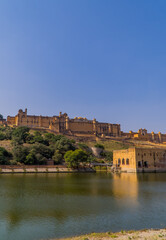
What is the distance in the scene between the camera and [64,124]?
309 feet

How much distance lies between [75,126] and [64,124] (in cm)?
492

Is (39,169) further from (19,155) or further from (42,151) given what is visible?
(42,151)

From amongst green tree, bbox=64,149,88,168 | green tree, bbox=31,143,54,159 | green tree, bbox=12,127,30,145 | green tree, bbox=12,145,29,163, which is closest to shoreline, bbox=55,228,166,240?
green tree, bbox=64,149,88,168

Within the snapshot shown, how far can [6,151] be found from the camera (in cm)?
5050


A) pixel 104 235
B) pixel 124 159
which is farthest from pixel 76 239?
pixel 124 159

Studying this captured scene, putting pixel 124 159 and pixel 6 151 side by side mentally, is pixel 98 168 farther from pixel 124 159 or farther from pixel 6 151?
pixel 6 151

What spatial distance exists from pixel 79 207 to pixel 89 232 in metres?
4.75

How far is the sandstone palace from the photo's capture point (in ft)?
297

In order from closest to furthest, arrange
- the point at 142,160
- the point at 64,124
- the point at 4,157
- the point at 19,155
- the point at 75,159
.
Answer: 1. the point at 4,157
2. the point at 19,155
3. the point at 75,159
4. the point at 142,160
5. the point at 64,124

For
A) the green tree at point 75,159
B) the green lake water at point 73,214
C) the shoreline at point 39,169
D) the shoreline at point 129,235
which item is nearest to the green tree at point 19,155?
the shoreline at point 39,169

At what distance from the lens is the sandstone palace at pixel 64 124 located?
90.4m

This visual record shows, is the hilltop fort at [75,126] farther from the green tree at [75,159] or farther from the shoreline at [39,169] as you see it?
the shoreline at [39,169]

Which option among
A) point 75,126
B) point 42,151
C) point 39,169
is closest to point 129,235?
point 39,169

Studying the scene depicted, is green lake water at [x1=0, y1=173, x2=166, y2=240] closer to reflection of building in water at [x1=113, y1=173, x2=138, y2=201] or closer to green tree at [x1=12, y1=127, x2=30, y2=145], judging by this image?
reflection of building in water at [x1=113, y1=173, x2=138, y2=201]
